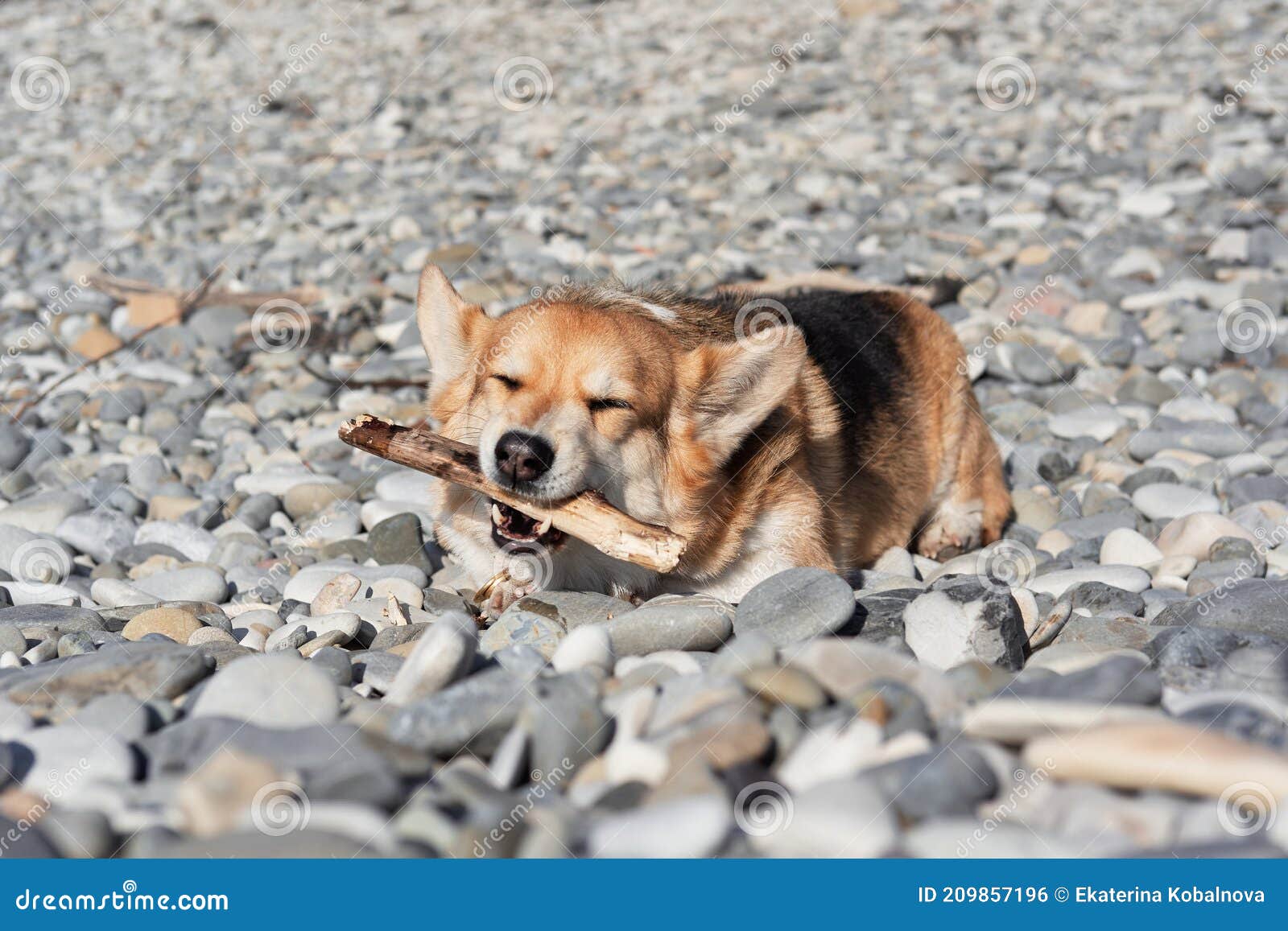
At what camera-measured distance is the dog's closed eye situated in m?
4.57

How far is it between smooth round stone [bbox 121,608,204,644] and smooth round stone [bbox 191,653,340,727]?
3.84 feet

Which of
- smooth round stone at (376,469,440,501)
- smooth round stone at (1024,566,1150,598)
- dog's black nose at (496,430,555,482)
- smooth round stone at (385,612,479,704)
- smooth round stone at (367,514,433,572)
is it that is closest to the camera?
smooth round stone at (385,612,479,704)

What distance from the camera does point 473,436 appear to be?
4.84 meters

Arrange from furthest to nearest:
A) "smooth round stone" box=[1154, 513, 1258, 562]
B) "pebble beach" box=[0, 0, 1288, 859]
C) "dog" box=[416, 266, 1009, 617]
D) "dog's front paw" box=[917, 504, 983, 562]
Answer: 1. "dog's front paw" box=[917, 504, 983, 562]
2. "smooth round stone" box=[1154, 513, 1258, 562]
3. "dog" box=[416, 266, 1009, 617]
4. "pebble beach" box=[0, 0, 1288, 859]

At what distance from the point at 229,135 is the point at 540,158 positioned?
3.74 m

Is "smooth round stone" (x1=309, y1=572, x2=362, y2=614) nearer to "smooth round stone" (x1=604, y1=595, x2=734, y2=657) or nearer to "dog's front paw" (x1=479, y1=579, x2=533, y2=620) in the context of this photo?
"dog's front paw" (x1=479, y1=579, x2=533, y2=620)

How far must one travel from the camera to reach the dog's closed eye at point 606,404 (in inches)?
180

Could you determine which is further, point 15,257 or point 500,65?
point 500,65

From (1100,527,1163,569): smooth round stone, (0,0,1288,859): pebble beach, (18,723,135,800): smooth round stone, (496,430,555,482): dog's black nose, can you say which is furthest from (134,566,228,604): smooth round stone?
(1100,527,1163,569): smooth round stone

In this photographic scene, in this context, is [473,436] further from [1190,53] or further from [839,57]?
[1190,53]

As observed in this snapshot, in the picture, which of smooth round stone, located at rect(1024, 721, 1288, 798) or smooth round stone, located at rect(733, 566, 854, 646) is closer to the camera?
smooth round stone, located at rect(1024, 721, 1288, 798)

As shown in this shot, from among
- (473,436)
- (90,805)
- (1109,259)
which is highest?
(90,805)

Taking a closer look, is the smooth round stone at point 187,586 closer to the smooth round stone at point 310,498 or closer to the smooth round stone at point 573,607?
the smooth round stone at point 310,498

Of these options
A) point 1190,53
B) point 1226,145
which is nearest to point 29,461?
point 1226,145
